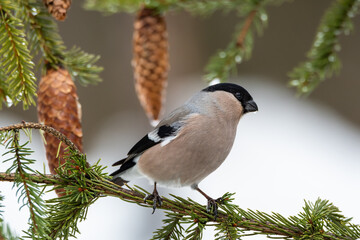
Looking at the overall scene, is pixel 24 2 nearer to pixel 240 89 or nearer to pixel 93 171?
pixel 93 171

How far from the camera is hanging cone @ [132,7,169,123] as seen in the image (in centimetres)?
216

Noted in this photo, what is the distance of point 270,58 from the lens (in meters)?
4.66

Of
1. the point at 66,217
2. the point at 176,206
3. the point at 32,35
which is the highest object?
→ the point at 32,35

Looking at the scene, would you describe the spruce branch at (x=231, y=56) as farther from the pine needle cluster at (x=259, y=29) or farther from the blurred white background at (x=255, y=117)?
the blurred white background at (x=255, y=117)

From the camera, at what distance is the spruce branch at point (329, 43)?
2.17 metres

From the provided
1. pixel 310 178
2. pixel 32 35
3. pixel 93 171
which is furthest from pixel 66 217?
pixel 310 178

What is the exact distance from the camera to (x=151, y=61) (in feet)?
7.18

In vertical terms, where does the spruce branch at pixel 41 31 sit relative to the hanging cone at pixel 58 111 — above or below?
above

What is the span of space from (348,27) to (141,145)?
1.14 m

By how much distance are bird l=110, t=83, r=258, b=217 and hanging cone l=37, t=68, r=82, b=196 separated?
48 cm

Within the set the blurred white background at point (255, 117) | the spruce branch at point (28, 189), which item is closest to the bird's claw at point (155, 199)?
the spruce branch at point (28, 189)

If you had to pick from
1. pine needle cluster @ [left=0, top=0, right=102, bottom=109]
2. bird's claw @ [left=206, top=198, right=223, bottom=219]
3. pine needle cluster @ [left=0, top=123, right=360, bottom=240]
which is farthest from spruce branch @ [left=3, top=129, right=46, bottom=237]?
bird's claw @ [left=206, top=198, right=223, bottom=219]

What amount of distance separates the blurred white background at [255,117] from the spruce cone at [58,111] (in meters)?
1.90

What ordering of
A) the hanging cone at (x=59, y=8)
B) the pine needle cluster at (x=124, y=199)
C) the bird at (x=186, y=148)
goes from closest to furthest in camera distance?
the pine needle cluster at (x=124, y=199) → the hanging cone at (x=59, y=8) → the bird at (x=186, y=148)
